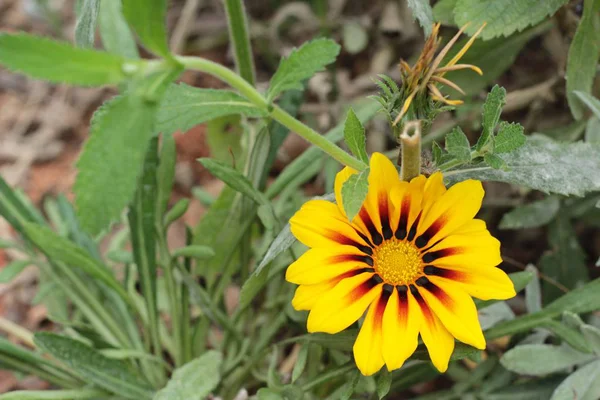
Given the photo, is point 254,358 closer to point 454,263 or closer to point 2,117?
point 454,263

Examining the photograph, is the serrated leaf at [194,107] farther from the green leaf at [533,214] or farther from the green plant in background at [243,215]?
the green leaf at [533,214]

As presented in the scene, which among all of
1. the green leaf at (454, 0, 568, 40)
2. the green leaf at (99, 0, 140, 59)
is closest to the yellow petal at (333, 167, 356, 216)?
the green leaf at (454, 0, 568, 40)

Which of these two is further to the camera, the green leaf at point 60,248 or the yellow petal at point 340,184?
the green leaf at point 60,248

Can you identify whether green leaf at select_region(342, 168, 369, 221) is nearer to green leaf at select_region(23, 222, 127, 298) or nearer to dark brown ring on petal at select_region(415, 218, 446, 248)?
dark brown ring on petal at select_region(415, 218, 446, 248)

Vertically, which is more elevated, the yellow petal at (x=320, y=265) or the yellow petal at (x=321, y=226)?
the yellow petal at (x=321, y=226)

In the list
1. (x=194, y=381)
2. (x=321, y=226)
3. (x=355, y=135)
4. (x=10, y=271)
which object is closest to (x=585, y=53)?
(x=355, y=135)

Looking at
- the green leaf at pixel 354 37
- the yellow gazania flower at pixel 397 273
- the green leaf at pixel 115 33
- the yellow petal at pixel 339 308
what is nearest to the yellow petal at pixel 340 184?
the yellow gazania flower at pixel 397 273

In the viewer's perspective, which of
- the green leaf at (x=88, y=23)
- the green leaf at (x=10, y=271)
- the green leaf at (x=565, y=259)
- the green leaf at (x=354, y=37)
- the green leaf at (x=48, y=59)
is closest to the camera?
the green leaf at (x=48, y=59)
